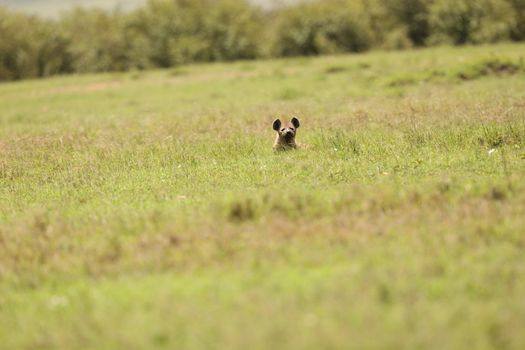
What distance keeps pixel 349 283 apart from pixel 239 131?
30.1ft

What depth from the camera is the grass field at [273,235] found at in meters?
5.44

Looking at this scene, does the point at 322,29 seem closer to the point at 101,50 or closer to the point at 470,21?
the point at 470,21

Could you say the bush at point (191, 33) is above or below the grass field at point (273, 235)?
above

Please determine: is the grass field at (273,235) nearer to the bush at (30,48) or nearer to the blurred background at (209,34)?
the blurred background at (209,34)

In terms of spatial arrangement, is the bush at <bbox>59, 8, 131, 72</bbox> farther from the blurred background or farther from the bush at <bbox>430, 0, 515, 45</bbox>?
the bush at <bbox>430, 0, 515, 45</bbox>

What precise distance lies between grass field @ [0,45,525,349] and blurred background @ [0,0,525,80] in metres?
38.0

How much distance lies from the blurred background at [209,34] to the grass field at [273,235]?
125 feet

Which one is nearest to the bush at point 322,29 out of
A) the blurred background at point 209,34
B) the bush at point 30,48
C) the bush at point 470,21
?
the blurred background at point 209,34

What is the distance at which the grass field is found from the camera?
5438 millimetres

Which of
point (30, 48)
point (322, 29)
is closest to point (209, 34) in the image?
point (322, 29)

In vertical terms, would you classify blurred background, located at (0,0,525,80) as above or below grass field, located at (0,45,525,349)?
above

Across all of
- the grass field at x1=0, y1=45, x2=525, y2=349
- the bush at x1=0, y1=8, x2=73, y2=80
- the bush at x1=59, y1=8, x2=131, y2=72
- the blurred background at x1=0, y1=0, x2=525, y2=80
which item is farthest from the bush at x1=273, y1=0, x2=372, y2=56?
the grass field at x1=0, y1=45, x2=525, y2=349

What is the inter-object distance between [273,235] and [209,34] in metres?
48.9

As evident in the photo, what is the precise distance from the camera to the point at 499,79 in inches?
819
